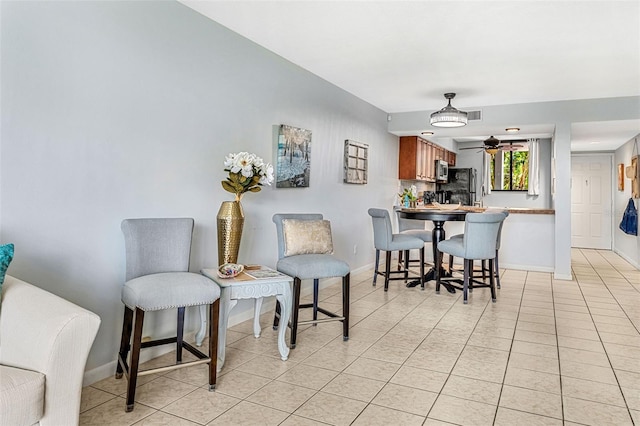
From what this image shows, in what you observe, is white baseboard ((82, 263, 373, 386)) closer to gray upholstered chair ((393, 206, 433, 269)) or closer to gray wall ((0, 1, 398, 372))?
gray wall ((0, 1, 398, 372))

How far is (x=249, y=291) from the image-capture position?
267 centimetres

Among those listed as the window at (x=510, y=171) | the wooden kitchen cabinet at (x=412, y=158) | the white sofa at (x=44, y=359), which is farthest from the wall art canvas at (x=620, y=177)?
the white sofa at (x=44, y=359)

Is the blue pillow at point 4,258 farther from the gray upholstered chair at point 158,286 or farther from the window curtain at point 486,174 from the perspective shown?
the window curtain at point 486,174

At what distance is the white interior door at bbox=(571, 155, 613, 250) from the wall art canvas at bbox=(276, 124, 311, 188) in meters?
7.54

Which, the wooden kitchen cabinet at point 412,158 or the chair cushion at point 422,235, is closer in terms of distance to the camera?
the chair cushion at point 422,235

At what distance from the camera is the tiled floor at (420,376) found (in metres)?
2.16

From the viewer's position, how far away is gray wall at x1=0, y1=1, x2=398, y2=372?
7.11 feet

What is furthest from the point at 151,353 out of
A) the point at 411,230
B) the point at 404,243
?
the point at 411,230

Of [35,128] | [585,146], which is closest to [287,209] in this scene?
[35,128]

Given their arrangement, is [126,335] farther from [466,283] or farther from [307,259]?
[466,283]

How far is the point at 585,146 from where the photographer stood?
8.22 metres

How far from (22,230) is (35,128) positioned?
0.53m

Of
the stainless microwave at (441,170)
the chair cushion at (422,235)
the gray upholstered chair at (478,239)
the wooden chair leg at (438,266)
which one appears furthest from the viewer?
the stainless microwave at (441,170)

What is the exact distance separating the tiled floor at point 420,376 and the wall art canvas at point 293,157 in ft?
4.33
